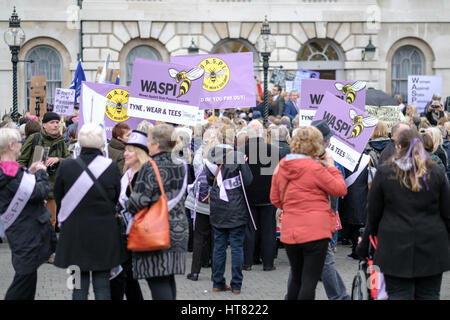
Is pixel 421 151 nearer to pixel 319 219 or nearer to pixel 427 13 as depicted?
pixel 319 219

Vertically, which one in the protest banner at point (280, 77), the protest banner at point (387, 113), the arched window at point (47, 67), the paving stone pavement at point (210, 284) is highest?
the arched window at point (47, 67)

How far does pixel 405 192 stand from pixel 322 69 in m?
22.5

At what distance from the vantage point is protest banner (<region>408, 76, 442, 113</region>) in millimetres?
20250

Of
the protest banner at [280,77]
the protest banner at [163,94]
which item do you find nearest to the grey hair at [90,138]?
the protest banner at [163,94]

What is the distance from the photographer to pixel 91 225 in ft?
20.2

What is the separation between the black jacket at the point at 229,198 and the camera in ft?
27.9

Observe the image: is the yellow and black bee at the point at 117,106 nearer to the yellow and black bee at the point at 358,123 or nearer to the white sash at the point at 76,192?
the yellow and black bee at the point at 358,123

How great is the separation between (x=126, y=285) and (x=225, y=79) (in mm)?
5016

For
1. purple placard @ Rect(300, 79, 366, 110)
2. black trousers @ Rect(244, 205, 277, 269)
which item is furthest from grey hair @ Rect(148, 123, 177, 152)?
purple placard @ Rect(300, 79, 366, 110)

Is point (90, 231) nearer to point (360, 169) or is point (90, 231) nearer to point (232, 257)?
point (232, 257)

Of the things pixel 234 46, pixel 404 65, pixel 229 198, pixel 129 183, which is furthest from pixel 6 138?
pixel 404 65

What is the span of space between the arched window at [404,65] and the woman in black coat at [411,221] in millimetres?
23088

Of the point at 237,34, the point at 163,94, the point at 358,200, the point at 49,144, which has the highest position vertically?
the point at 237,34
